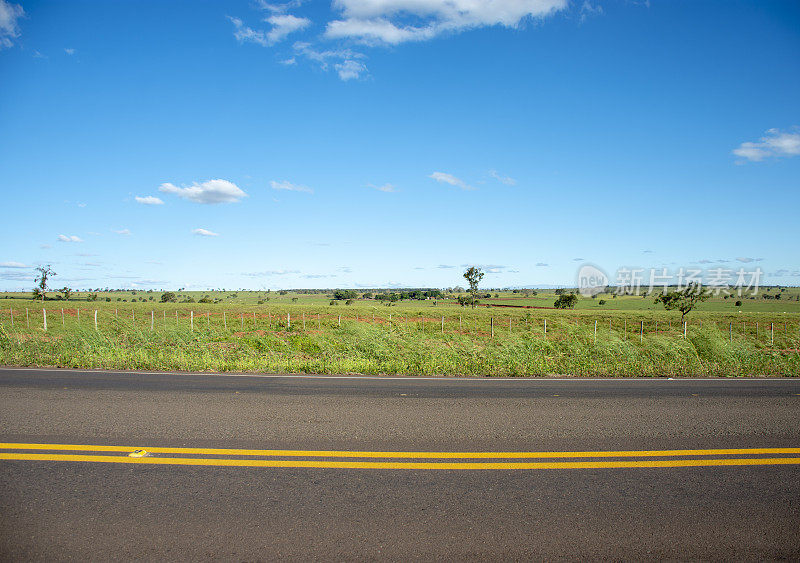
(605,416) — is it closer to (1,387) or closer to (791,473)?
(791,473)

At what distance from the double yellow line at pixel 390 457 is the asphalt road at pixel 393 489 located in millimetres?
122

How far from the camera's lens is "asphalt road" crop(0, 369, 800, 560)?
9.99ft

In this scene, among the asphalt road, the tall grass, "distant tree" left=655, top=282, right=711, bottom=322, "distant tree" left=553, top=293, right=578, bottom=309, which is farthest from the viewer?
"distant tree" left=553, top=293, right=578, bottom=309

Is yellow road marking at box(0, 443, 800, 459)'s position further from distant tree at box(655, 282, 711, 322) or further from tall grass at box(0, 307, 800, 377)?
distant tree at box(655, 282, 711, 322)

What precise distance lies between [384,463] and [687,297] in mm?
52336

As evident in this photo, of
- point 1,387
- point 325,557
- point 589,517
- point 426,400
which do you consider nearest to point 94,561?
point 325,557

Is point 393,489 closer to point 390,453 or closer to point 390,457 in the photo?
point 390,457

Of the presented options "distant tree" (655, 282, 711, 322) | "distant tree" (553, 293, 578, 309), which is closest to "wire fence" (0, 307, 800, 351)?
"distant tree" (655, 282, 711, 322)

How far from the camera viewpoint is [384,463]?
441cm

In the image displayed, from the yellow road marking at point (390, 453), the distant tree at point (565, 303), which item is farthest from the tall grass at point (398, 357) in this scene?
the distant tree at point (565, 303)

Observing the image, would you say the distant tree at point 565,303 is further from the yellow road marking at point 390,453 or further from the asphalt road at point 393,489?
the yellow road marking at point 390,453

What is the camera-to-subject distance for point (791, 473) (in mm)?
4203

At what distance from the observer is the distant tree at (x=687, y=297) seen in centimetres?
4606

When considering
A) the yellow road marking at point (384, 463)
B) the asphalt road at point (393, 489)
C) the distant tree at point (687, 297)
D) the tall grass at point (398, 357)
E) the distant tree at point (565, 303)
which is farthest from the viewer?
the distant tree at point (565, 303)
